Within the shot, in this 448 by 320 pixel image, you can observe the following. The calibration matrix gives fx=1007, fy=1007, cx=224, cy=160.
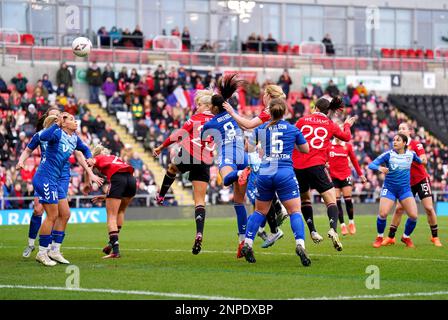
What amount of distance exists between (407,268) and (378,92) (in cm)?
3480

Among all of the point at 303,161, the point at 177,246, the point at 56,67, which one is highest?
the point at 56,67

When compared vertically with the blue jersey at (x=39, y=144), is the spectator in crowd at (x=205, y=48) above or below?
above

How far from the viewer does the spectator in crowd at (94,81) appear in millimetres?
38219

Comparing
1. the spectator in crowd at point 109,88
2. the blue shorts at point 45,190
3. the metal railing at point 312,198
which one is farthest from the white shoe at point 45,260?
the spectator in crowd at point 109,88

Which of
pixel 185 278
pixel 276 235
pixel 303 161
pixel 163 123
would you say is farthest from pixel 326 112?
pixel 163 123

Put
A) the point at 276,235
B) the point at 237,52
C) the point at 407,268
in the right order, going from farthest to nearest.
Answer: the point at 237,52, the point at 276,235, the point at 407,268

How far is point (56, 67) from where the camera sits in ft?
129

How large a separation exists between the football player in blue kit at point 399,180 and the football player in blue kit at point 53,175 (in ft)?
18.8

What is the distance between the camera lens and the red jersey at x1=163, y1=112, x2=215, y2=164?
52.6 ft

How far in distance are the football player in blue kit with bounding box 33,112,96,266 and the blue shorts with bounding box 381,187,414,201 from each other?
5.80m

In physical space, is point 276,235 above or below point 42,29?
below

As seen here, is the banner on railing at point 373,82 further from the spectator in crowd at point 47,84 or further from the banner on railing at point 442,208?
the spectator in crowd at point 47,84

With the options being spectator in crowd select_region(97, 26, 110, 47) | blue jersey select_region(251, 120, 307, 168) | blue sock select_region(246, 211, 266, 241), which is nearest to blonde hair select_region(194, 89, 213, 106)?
blue jersey select_region(251, 120, 307, 168)
